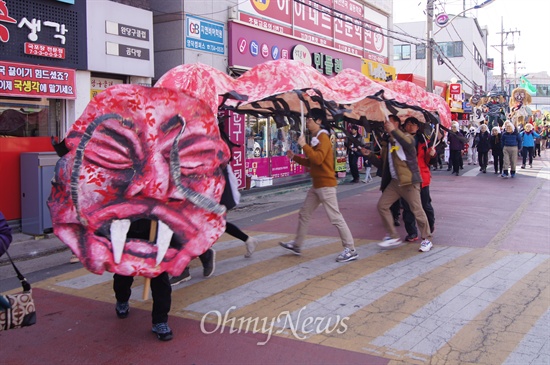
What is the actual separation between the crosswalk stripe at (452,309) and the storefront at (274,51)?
7246 millimetres

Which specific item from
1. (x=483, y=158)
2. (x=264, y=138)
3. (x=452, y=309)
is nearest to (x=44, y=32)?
(x=264, y=138)

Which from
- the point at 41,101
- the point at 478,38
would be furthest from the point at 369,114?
the point at 478,38

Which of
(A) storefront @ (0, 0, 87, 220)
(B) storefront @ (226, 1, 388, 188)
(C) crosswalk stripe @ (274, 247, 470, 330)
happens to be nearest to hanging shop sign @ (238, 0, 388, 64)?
(B) storefront @ (226, 1, 388, 188)

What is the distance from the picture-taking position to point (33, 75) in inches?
359

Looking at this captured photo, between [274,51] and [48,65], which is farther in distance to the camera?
[274,51]

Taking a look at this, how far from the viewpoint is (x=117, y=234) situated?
3.98m

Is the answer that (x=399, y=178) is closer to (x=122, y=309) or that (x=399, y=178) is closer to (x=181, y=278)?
(x=181, y=278)

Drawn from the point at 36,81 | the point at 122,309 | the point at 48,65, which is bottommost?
the point at 122,309

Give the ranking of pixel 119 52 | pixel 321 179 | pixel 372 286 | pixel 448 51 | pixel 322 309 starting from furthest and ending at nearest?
pixel 448 51, pixel 119 52, pixel 321 179, pixel 372 286, pixel 322 309

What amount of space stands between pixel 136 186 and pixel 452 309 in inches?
127

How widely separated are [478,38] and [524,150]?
42.7 m

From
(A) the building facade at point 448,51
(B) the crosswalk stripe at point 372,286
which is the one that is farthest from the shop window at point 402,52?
(B) the crosswalk stripe at point 372,286

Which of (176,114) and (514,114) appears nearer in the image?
(176,114)

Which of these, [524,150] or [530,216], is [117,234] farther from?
[524,150]
